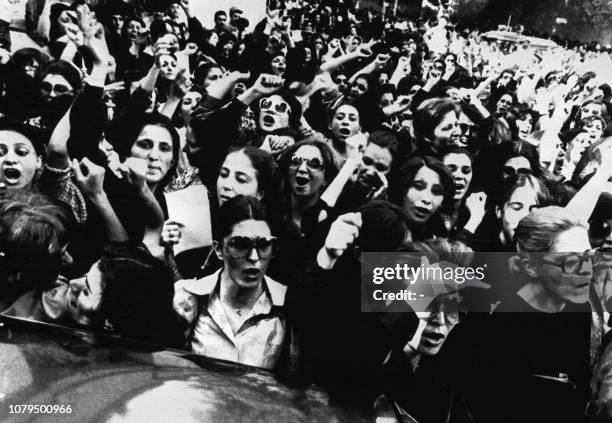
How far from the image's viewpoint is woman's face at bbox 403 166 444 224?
2340mm

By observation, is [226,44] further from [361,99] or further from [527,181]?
[527,181]

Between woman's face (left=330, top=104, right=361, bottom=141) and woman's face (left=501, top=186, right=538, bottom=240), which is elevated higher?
woman's face (left=330, top=104, right=361, bottom=141)

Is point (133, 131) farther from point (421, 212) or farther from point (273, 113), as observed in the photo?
point (421, 212)

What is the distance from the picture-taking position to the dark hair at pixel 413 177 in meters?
2.34

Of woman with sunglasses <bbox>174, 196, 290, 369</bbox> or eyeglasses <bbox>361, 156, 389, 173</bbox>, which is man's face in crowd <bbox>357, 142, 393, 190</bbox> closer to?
eyeglasses <bbox>361, 156, 389, 173</bbox>

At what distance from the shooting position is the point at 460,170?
2361mm

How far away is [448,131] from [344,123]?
462 mm

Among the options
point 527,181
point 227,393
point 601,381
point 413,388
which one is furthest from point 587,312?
point 227,393

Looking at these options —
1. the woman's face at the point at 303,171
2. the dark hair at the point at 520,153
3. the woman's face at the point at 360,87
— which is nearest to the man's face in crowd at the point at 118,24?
the woman's face at the point at 303,171

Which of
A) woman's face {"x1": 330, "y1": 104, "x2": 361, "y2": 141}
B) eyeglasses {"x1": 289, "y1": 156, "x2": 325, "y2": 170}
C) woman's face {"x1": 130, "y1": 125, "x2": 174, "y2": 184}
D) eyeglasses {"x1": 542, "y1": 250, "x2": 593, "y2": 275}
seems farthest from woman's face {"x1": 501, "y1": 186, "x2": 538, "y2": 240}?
woman's face {"x1": 130, "y1": 125, "x2": 174, "y2": 184}

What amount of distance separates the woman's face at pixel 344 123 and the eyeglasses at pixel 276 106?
0.21 meters

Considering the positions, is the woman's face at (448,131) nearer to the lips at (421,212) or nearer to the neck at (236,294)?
the lips at (421,212)

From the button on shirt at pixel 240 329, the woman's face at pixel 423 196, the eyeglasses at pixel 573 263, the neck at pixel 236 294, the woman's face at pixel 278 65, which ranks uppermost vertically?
the woman's face at pixel 278 65

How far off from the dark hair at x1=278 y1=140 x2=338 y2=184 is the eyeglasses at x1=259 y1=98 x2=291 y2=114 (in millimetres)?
152
